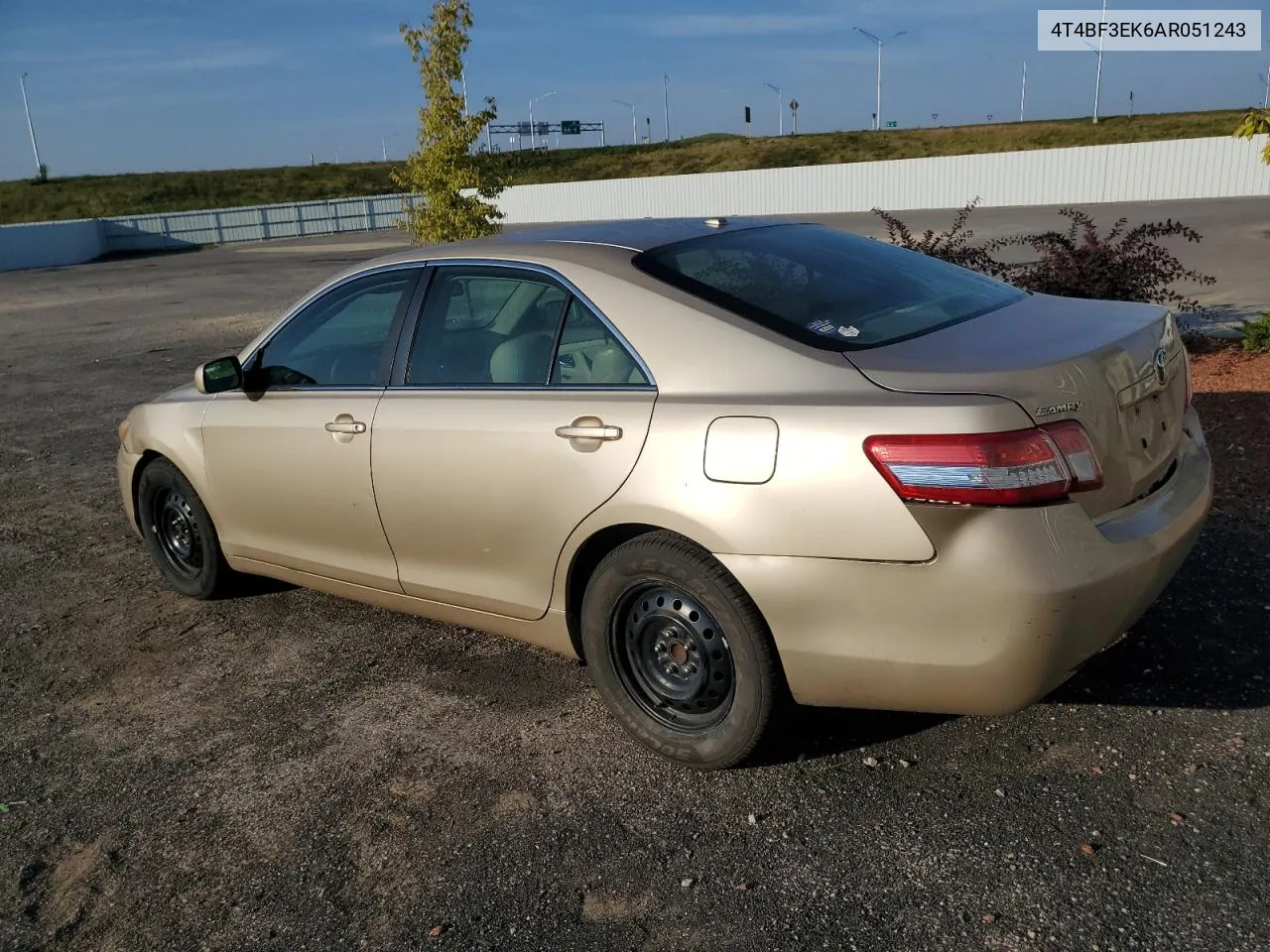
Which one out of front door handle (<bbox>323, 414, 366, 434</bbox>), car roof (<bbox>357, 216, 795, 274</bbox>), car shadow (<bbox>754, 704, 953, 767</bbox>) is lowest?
car shadow (<bbox>754, 704, 953, 767</bbox>)

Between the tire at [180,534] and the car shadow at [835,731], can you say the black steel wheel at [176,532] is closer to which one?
the tire at [180,534]

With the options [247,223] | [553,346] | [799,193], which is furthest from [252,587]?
[247,223]

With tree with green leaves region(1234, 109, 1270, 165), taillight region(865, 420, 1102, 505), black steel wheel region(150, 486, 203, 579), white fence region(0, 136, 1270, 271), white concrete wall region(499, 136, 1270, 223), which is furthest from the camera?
white fence region(0, 136, 1270, 271)

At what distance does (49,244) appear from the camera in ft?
127

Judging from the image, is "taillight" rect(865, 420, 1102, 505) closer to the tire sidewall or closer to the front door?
the front door

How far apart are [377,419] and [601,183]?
4419 cm

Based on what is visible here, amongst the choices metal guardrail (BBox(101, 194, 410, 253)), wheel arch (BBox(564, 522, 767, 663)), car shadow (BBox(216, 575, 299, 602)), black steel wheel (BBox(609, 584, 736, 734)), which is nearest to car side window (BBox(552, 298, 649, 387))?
wheel arch (BBox(564, 522, 767, 663))

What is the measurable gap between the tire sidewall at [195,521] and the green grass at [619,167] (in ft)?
191

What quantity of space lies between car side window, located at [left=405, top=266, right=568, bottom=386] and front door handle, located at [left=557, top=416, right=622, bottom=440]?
0.30 m

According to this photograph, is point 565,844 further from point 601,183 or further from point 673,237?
point 601,183

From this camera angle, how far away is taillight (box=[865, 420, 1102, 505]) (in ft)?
9.03

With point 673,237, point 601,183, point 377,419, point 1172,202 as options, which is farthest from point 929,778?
point 601,183

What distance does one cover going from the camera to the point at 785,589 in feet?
9.87

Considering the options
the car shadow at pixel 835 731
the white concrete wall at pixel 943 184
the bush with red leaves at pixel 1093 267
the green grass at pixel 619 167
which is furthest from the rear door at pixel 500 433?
the green grass at pixel 619 167
